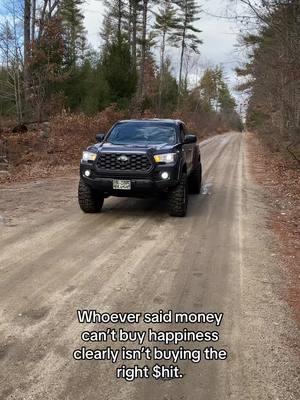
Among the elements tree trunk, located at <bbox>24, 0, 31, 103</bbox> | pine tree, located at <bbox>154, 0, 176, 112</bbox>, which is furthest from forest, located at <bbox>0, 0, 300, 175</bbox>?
pine tree, located at <bbox>154, 0, 176, 112</bbox>

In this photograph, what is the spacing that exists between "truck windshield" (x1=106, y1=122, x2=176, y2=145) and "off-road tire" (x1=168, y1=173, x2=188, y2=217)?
3.77ft

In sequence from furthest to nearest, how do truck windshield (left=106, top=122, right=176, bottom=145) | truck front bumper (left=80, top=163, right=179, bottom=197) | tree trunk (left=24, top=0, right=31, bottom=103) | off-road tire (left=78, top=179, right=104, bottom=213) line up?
tree trunk (left=24, top=0, right=31, bottom=103) < truck windshield (left=106, top=122, right=176, bottom=145) < off-road tire (left=78, top=179, right=104, bottom=213) < truck front bumper (left=80, top=163, right=179, bottom=197)

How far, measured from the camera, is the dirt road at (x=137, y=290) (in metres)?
3.31

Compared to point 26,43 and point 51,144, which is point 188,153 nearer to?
point 51,144

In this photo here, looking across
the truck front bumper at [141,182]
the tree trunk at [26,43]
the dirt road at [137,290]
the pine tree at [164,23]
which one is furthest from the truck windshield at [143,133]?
the pine tree at [164,23]

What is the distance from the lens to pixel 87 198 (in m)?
8.73

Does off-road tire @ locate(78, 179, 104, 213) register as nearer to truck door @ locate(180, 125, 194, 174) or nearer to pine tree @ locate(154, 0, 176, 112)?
truck door @ locate(180, 125, 194, 174)

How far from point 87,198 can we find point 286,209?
4567 mm

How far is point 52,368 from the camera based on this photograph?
3.46 meters

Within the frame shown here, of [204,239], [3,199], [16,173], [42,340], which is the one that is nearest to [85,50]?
[16,173]

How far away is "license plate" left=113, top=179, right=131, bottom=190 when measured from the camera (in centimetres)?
822

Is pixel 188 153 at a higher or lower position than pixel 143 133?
lower

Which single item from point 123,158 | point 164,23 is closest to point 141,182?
point 123,158

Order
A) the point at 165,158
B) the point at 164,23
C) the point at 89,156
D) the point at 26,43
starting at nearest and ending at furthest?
the point at 165,158 < the point at 89,156 < the point at 26,43 < the point at 164,23
